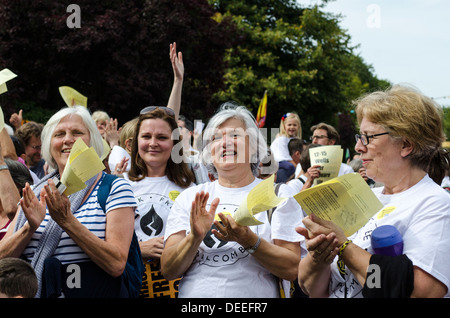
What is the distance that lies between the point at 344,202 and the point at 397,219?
0.29 metres

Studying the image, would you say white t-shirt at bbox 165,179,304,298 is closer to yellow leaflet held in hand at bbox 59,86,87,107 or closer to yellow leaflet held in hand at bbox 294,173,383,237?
yellow leaflet held in hand at bbox 294,173,383,237

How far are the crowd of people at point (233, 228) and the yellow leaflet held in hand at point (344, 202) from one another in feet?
0.20

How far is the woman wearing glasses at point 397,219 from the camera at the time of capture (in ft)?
7.58

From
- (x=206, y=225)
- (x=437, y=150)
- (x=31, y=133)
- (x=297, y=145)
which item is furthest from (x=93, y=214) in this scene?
(x=297, y=145)

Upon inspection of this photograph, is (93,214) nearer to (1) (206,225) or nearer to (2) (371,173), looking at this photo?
(1) (206,225)

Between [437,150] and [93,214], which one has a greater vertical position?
[437,150]

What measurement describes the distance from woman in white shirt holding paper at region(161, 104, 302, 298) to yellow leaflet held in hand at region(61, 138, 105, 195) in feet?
1.77

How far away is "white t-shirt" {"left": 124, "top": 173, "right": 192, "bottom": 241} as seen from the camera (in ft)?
12.3

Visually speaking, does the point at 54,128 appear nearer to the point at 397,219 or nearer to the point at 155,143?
the point at 155,143

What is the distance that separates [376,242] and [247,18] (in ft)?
90.0

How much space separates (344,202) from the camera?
7.79 ft

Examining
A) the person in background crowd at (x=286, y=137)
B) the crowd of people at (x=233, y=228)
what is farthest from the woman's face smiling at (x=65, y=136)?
the person in background crowd at (x=286, y=137)

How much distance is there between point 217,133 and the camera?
3.34m

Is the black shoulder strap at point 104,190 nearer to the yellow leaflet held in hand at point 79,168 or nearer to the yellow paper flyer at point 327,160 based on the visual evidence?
the yellow leaflet held in hand at point 79,168
